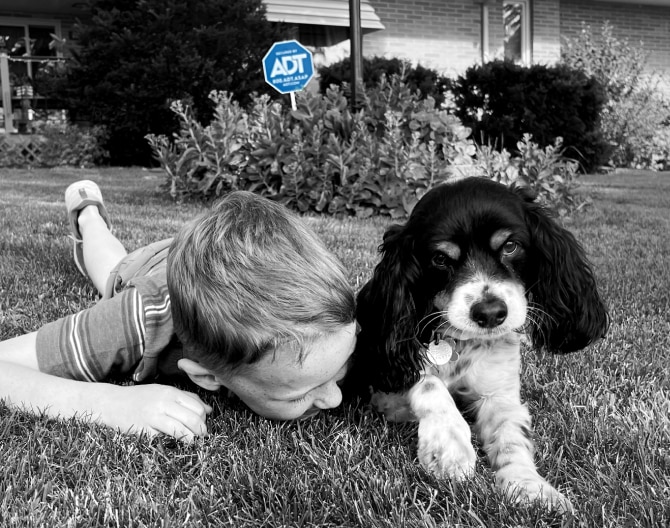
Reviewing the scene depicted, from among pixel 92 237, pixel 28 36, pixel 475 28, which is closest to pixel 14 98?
pixel 28 36

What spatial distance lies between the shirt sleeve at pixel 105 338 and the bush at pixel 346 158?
4571 mm

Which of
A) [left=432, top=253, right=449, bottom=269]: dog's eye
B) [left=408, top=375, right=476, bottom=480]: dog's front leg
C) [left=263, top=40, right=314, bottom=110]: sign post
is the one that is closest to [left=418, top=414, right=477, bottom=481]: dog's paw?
[left=408, top=375, right=476, bottom=480]: dog's front leg

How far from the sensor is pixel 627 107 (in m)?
17.7

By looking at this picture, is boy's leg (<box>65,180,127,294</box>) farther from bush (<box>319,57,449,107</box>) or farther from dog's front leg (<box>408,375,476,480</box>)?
bush (<box>319,57,449,107</box>)

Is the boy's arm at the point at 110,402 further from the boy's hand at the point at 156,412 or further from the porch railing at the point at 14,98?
the porch railing at the point at 14,98

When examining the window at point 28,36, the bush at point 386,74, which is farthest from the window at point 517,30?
the window at point 28,36

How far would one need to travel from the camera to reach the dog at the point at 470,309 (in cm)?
238

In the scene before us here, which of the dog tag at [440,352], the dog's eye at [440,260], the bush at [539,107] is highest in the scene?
the bush at [539,107]

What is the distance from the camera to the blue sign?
835 centimetres

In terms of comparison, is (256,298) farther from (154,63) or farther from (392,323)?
(154,63)

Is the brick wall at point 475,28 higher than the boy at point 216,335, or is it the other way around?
the brick wall at point 475,28

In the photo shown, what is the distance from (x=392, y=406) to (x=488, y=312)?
54 centimetres

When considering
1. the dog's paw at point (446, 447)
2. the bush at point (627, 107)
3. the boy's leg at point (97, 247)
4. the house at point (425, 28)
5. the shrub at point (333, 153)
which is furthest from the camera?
the house at point (425, 28)

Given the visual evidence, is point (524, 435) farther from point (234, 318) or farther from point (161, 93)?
point (161, 93)
